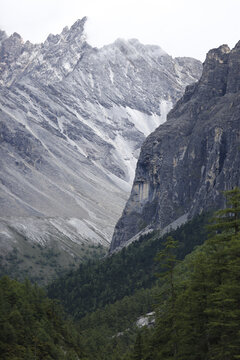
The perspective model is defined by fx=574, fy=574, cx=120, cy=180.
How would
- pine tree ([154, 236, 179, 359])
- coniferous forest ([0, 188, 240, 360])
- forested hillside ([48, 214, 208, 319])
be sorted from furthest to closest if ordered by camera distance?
1. forested hillside ([48, 214, 208, 319])
2. pine tree ([154, 236, 179, 359])
3. coniferous forest ([0, 188, 240, 360])

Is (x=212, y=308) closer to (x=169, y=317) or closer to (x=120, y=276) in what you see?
(x=169, y=317)

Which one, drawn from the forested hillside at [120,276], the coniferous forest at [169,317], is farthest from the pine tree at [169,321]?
the forested hillside at [120,276]

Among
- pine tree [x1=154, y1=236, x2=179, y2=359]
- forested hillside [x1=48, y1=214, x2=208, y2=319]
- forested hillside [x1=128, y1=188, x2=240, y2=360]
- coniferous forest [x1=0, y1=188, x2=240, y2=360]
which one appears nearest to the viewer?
forested hillside [x1=128, y1=188, x2=240, y2=360]

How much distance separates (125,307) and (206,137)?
85.3 m

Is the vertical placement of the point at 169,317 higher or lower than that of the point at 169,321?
higher

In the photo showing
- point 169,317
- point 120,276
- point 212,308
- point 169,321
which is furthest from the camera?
point 120,276

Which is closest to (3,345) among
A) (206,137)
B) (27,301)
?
(27,301)

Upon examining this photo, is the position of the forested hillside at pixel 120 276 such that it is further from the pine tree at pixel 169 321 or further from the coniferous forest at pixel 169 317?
the pine tree at pixel 169 321

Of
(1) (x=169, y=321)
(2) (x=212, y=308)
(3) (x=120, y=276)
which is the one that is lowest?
(3) (x=120, y=276)

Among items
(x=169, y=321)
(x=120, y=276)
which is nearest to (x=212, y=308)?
(x=169, y=321)

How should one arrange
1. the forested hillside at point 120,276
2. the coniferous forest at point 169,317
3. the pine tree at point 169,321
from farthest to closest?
the forested hillside at point 120,276
the pine tree at point 169,321
the coniferous forest at point 169,317

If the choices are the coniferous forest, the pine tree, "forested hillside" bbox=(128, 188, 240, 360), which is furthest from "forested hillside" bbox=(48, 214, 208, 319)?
"forested hillside" bbox=(128, 188, 240, 360)

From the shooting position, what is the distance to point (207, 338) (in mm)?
41406

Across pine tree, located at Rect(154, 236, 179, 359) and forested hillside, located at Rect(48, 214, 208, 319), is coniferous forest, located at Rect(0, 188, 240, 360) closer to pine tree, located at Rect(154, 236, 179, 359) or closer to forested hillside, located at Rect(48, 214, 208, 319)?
pine tree, located at Rect(154, 236, 179, 359)
